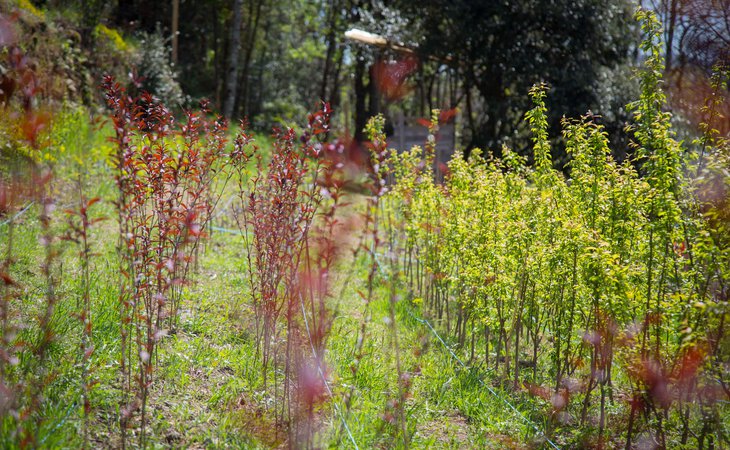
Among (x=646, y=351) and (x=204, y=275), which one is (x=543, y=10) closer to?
(x=204, y=275)

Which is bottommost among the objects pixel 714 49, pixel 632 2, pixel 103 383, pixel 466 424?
pixel 466 424

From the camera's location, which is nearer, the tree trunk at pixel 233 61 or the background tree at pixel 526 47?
the background tree at pixel 526 47

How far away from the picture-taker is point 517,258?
4.12m

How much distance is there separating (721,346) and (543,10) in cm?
1094

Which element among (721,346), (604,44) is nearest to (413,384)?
(721,346)

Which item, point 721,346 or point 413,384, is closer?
point 721,346

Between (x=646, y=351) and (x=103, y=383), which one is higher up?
(x=646, y=351)

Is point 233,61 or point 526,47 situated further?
point 233,61

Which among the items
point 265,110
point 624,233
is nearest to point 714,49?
point 624,233

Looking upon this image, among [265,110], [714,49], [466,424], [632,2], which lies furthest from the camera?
[265,110]

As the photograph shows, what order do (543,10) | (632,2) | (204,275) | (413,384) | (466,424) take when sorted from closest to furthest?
(466,424)
(413,384)
(204,275)
(543,10)
(632,2)

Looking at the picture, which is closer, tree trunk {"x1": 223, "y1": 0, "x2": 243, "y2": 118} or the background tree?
the background tree

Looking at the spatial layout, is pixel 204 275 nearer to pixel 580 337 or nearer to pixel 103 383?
pixel 103 383

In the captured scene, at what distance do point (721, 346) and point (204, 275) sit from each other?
4.06m
